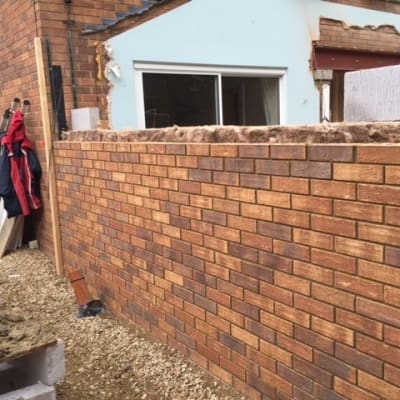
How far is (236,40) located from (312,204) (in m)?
4.67

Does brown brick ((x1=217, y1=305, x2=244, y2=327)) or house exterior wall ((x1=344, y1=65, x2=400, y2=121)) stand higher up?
house exterior wall ((x1=344, y1=65, x2=400, y2=121))

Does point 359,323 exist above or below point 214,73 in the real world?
below

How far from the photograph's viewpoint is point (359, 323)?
6.61 feet

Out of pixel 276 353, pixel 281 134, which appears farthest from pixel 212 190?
pixel 276 353

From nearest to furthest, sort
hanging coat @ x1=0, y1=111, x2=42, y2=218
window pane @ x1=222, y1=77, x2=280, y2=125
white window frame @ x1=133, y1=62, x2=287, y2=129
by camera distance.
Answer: hanging coat @ x1=0, y1=111, x2=42, y2=218 < white window frame @ x1=133, y1=62, x2=287, y2=129 < window pane @ x1=222, y1=77, x2=280, y2=125

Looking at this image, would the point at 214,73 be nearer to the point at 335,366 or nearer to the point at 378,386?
the point at 335,366

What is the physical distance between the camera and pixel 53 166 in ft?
17.1

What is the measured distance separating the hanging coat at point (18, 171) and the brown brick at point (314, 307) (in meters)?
4.09

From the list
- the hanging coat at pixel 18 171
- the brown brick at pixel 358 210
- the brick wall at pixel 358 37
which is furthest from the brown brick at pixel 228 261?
the brick wall at pixel 358 37

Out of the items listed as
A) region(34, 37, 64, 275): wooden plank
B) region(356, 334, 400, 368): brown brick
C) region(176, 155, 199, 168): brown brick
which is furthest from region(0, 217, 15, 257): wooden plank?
region(356, 334, 400, 368): brown brick

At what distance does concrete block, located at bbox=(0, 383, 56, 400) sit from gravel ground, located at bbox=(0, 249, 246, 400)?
0.96 feet

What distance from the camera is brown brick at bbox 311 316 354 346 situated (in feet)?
6.80

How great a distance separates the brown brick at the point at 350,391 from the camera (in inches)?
79.7

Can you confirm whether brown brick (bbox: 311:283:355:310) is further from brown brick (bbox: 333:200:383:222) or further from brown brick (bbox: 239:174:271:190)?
brown brick (bbox: 239:174:271:190)
